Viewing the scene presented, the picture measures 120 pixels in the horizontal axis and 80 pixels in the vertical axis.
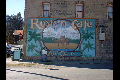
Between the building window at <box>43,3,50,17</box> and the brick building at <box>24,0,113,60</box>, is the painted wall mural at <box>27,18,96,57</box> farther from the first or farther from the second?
the building window at <box>43,3,50,17</box>

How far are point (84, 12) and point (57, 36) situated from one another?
14.6 ft

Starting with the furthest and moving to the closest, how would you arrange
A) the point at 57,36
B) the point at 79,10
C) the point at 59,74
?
1. the point at 79,10
2. the point at 57,36
3. the point at 59,74

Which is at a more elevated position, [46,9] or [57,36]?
[46,9]

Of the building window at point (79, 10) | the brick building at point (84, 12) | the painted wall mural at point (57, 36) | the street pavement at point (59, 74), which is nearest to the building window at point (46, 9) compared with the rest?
the brick building at point (84, 12)

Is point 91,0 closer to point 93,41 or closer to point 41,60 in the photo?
point 93,41

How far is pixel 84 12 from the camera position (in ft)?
71.4

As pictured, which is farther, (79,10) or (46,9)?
(79,10)

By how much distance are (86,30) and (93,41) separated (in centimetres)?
162

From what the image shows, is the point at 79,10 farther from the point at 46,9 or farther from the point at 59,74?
the point at 59,74

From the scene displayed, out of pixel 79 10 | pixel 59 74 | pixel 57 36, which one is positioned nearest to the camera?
pixel 59 74

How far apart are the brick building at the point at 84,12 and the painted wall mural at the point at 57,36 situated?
1.68 ft

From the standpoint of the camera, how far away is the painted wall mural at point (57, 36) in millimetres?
21391

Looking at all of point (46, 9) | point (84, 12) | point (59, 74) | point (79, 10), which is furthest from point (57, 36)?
point (59, 74)
